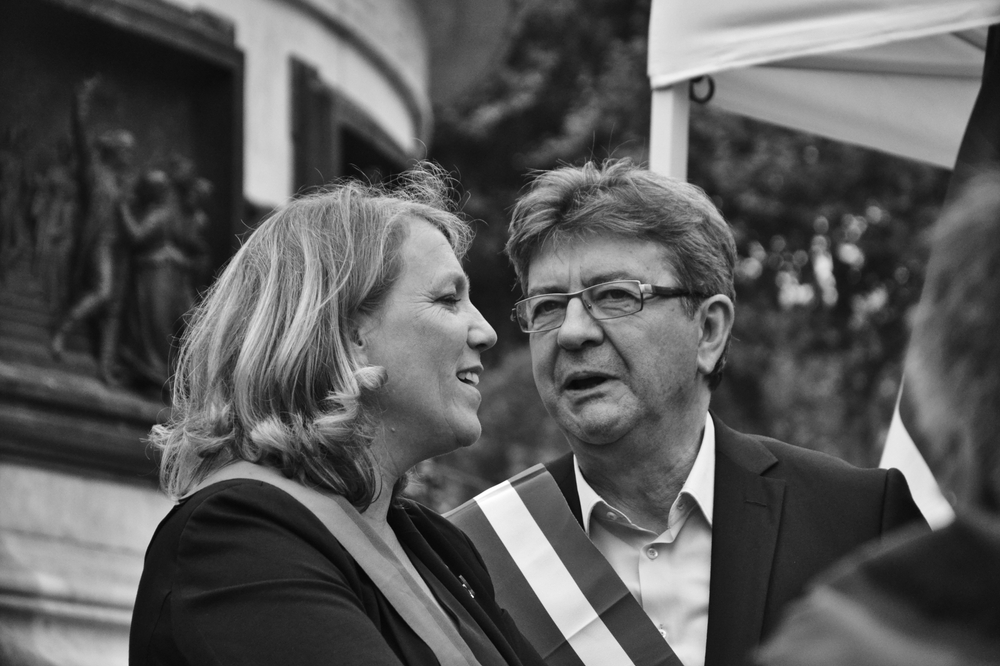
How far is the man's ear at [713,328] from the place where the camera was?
3.60 metres

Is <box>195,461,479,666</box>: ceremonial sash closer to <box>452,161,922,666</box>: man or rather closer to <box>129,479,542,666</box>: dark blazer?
<box>129,479,542,666</box>: dark blazer

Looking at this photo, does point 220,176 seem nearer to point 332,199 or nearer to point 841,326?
point 332,199

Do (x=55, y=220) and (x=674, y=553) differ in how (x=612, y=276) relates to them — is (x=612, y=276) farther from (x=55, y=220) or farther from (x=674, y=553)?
(x=55, y=220)

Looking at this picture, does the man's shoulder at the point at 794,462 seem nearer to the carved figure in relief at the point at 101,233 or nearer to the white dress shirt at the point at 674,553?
the white dress shirt at the point at 674,553

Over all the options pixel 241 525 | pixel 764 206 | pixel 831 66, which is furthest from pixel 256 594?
pixel 764 206

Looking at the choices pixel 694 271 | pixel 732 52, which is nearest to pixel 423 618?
pixel 694 271

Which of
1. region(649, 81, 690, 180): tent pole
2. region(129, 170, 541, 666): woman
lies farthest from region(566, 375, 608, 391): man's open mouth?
region(649, 81, 690, 180): tent pole

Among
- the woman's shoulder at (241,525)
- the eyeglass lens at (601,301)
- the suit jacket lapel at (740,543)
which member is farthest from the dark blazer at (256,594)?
the eyeglass lens at (601,301)

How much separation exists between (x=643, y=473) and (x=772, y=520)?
0.32 meters

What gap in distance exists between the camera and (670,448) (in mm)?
3484

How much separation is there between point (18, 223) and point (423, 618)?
14.7ft

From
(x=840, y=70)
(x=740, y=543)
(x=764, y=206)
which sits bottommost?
(x=764, y=206)

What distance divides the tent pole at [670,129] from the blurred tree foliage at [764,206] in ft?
26.3

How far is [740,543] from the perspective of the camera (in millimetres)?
3336
